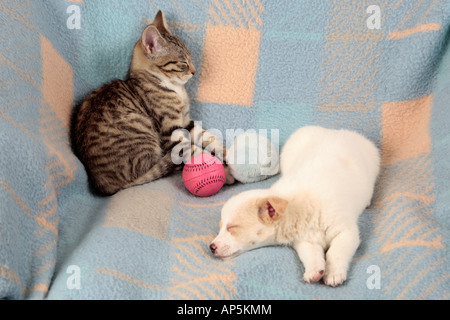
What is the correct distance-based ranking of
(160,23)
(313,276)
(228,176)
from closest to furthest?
(313,276)
(228,176)
(160,23)

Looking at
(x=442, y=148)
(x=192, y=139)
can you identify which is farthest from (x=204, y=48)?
(x=442, y=148)

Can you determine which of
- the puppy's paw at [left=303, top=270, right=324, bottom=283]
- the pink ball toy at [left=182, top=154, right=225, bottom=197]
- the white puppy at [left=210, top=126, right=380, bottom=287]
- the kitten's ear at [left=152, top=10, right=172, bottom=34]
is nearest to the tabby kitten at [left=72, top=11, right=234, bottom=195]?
the kitten's ear at [left=152, top=10, right=172, bottom=34]

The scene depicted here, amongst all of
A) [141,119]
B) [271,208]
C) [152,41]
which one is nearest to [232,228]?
[271,208]

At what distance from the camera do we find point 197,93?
2107mm

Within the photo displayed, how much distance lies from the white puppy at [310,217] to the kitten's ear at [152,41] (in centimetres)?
86

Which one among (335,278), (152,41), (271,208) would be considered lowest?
(335,278)

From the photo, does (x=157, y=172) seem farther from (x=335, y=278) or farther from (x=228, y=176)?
(x=335, y=278)

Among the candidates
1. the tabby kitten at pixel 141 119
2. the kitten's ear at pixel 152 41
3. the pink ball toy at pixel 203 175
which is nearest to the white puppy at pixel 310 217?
the pink ball toy at pixel 203 175

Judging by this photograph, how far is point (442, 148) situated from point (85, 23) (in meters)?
1.59

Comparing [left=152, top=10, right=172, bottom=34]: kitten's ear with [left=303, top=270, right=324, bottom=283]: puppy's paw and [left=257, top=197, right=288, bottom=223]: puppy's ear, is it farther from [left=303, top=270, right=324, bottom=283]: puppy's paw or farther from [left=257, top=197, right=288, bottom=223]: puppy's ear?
[left=303, top=270, right=324, bottom=283]: puppy's paw

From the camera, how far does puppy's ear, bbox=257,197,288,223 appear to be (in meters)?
1.37

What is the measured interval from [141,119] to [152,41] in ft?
1.16

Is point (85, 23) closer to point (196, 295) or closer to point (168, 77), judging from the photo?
point (168, 77)

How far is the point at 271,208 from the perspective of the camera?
1.39m
